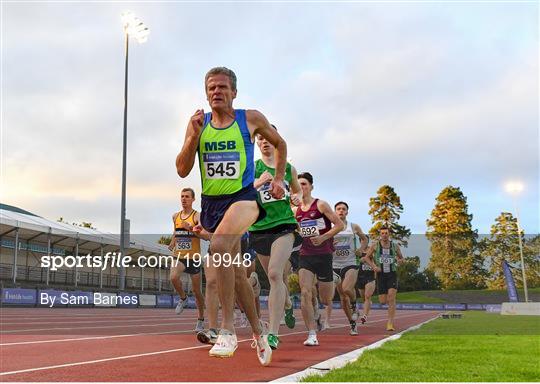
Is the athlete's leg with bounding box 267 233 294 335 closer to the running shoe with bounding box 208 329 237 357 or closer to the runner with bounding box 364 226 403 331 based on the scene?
the running shoe with bounding box 208 329 237 357

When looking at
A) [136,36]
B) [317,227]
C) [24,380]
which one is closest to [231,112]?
[24,380]

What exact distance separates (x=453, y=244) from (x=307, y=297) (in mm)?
71977

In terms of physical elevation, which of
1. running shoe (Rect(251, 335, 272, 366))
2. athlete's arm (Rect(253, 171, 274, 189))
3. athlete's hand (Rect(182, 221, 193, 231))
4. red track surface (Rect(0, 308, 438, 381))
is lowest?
red track surface (Rect(0, 308, 438, 381))

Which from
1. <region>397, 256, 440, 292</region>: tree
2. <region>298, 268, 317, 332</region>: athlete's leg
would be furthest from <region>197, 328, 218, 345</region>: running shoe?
<region>397, 256, 440, 292</region>: tree

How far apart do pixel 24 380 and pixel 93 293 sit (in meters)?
26.8

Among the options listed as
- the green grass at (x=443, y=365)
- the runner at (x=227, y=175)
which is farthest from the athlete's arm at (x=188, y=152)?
the green grass at (x=443, y=365)

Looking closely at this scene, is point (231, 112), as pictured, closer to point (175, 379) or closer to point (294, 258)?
point (175, 379)

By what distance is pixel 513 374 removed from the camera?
438cm

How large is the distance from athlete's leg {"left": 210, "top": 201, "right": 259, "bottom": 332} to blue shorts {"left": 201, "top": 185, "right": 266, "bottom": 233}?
7 cm

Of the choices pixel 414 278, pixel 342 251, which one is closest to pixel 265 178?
pixel 342 251

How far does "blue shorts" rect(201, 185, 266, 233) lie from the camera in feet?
14.8

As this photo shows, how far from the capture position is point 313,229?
8.01m

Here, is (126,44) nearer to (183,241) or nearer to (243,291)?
(183,241)

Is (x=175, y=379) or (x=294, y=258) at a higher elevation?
(x=294, y=258)
